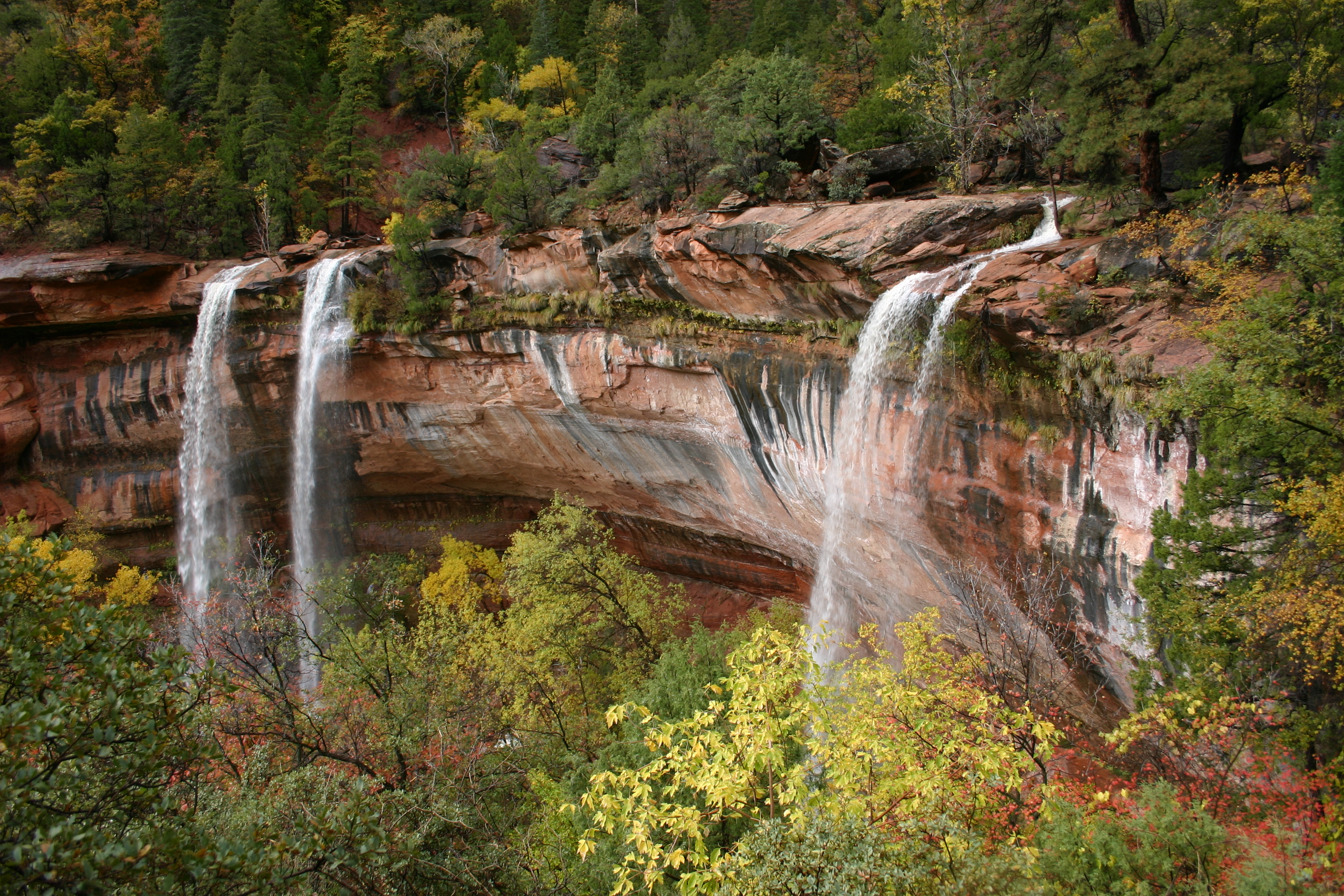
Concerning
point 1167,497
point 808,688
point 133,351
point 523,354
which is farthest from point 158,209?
point 1167,497

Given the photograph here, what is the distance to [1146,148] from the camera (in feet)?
38.2

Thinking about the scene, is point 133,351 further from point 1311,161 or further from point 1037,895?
point 1311,161

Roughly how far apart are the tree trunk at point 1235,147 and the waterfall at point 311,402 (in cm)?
2112

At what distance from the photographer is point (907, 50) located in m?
19.1

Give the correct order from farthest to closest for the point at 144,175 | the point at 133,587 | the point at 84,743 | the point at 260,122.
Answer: the point at 260,122, the point at 144,175, the point at 133,587, the point at 84,743

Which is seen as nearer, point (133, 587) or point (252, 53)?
point (133, 587)

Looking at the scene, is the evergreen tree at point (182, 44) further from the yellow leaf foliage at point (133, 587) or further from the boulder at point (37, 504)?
the yellow leaf foliage at point (133, 587)

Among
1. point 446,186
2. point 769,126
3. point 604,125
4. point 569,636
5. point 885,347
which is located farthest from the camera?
point 604,125

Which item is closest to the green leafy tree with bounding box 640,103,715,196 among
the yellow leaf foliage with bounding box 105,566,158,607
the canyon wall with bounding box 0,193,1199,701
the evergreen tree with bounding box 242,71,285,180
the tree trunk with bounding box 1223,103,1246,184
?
the canyon wall with bounding box 0,193,1199,701

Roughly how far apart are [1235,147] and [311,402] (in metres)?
23.7

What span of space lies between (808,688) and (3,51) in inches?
1510

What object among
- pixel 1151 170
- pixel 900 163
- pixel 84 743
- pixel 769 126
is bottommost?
pixel 84 743

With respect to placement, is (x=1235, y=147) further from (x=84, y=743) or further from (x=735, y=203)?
(x=84, y=743)

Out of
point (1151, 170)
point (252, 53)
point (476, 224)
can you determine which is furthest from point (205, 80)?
point (1151, 170)
